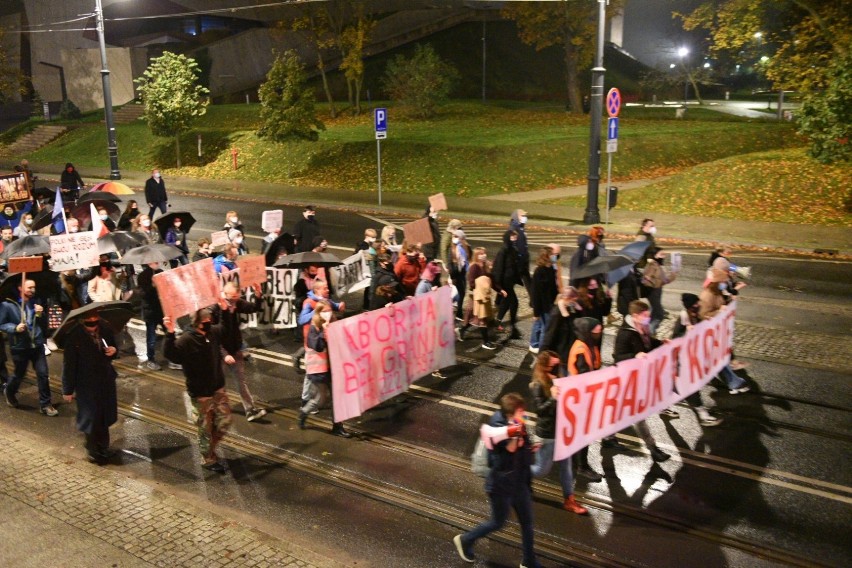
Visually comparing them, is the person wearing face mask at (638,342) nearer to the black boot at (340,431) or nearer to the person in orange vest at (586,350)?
the person in orange vest at (586,350)

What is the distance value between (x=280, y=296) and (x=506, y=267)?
3668 mm

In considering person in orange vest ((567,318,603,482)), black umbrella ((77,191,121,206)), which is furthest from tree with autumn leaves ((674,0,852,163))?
black umbrella ((77,191,121,206))

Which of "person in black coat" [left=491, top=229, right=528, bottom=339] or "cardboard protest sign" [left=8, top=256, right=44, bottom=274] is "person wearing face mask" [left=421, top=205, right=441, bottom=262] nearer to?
"person in black coat" [left=491, top=229, right=528, bottom=339]

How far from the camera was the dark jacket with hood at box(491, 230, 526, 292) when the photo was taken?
12.1m

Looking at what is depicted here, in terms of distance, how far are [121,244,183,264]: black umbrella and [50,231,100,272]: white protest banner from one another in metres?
1.00

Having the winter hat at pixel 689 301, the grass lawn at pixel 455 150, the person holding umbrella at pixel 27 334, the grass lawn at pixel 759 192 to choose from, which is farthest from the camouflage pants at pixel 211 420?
the grass lawn at pixel 455 150

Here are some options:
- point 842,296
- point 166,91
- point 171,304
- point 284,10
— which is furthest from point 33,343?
point 284,10

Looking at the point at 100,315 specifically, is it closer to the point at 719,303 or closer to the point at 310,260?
the point at 310,260

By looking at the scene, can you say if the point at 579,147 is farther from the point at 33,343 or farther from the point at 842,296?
the point at 33,343

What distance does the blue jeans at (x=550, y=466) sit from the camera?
680 cm

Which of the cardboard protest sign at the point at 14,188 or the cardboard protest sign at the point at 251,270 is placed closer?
the cardboard protest sign at the point at 251,270

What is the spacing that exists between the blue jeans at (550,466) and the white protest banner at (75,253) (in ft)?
26.6

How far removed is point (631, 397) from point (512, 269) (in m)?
4.58

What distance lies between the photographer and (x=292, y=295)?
495 inches
